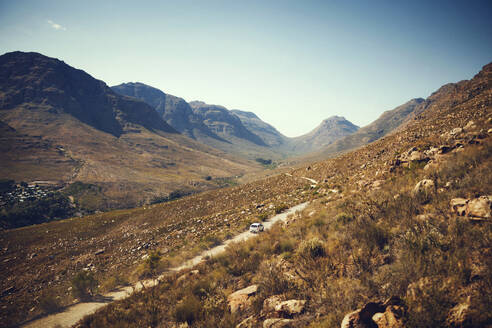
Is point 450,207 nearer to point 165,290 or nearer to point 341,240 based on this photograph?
point 341,240

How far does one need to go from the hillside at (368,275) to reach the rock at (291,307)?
2cm

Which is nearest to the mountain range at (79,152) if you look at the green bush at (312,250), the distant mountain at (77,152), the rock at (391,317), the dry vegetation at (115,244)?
the distant mountain at (77,152)

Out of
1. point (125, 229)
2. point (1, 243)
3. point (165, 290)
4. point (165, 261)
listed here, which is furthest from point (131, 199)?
point (165, 290)

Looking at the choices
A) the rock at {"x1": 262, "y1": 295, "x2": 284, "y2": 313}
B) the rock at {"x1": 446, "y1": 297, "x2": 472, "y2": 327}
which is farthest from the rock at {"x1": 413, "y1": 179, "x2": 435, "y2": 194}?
the rock at {"x1": 262, "y1": 295, "x2": 284, "y2": 313}

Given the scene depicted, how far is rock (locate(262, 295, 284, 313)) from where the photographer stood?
5047 mm

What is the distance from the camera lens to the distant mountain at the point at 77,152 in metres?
84.7

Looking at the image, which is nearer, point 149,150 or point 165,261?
point 165,261

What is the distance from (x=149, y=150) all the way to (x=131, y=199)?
9301cm

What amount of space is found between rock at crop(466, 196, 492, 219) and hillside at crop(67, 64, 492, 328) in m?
0.02

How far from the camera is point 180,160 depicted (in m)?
152

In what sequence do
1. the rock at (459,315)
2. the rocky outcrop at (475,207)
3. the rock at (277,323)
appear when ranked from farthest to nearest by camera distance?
the rocky outcrop at (475,207), the rock at (277,323), the rock at (459,315)

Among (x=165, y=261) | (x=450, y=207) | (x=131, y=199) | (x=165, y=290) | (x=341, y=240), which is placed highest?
(x=450, y=207)

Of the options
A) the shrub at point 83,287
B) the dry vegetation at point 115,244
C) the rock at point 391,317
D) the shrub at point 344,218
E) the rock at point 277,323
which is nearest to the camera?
the rock at point 391,317

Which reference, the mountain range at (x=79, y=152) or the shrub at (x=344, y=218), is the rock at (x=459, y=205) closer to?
the shrub at (x=344, y=218)
